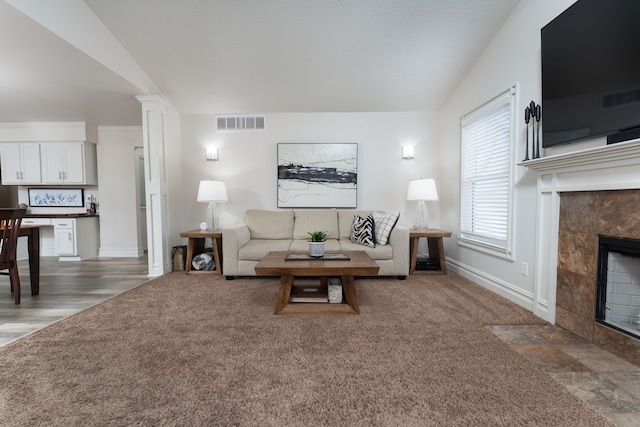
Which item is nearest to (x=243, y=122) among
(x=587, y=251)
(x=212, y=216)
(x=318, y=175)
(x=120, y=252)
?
(x=318, y=175)

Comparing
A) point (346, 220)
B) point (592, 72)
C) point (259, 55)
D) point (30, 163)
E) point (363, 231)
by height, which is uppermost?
point (259, 55)

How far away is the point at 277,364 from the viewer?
5.18 ft

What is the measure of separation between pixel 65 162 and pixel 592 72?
22.7 ft

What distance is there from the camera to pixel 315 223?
3.95 metres

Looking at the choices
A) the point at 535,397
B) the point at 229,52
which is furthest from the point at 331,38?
the point at 535,397

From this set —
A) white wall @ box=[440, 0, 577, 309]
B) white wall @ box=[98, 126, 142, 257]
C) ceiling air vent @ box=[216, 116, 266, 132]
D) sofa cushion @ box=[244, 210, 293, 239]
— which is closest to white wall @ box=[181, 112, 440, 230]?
ceiling air vent @ box=[216, 116, 266, 132]

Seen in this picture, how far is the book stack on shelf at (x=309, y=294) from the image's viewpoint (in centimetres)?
248

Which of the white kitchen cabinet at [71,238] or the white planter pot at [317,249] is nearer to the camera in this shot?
the white planter pot at [317,249]

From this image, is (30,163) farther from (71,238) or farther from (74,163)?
(71,238)

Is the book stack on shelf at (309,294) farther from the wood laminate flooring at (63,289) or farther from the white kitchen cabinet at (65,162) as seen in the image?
the white kitchen cabinet at (65,162)

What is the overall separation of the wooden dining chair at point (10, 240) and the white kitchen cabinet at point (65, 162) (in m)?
2.64

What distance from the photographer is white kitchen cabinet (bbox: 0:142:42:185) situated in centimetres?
475

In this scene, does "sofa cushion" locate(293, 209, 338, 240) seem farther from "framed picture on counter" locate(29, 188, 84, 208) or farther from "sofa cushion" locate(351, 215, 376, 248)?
"framed picture on counter" locate(29, 188, 84, 208)

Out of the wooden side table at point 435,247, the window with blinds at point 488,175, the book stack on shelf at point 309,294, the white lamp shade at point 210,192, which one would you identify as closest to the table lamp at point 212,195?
the white lamp shade at point 210,192
